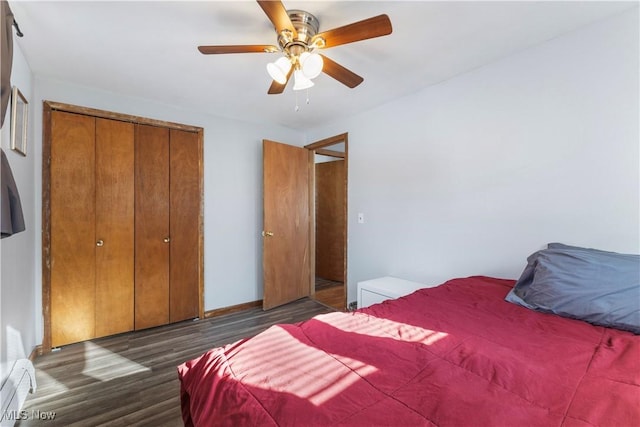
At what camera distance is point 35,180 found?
7.88 feet

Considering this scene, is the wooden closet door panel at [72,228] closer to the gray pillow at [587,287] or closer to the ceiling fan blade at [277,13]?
the ceiling fan blade at [277,13]

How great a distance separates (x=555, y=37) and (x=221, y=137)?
3136mm

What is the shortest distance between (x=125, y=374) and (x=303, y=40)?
8.71ft

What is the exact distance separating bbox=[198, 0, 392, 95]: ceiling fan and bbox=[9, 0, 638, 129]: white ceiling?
0.36ft

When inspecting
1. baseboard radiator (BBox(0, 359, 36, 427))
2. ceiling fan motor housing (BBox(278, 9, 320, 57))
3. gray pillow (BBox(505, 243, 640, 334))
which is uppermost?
ceiling fan motor housing (BBox(278, 9, 320, 57))

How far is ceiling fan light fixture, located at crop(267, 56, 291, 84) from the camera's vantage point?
1.63 meters

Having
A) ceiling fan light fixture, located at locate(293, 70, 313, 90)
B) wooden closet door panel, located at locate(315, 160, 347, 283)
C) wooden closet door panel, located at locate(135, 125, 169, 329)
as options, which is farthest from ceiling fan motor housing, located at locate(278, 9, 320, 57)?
wooden closet door panel, located at locate(315, 160, 347, 283)

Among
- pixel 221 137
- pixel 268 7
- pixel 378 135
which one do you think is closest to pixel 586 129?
pixel 378 135

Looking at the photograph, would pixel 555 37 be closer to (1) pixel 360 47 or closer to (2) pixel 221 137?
(1) pixel 360 47

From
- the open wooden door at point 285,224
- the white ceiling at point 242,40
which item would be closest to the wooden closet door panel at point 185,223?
the white ceiling at point 242,40

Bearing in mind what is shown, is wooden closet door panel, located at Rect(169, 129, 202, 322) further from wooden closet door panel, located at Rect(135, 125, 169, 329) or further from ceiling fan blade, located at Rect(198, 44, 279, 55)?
ceiling fan blade, located at Rect(198, 44, 279, 55)

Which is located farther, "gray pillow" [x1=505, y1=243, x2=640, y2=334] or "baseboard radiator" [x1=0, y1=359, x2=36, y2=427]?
"baseboard radiator" [x1=0, y1=359, x2=36, y2=427]

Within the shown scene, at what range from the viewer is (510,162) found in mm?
2066

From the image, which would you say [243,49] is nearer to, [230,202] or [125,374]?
[230,202]
